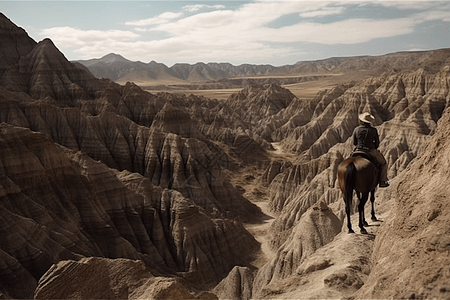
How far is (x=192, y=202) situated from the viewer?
29.2 m

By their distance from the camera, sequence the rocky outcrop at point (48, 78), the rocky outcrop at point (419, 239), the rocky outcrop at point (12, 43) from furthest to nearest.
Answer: the rocky outcrop at point (12, 43) → the rocky outcrop at point (48, 78) → the rocky outcrop at point (419, 239)

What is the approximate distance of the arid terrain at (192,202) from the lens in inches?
293

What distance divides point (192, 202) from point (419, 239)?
24.3 meters

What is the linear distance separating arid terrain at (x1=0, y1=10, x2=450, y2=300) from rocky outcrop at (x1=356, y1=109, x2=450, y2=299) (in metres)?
0.03

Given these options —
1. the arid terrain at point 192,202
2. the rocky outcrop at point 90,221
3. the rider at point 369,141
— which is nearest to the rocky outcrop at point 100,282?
the arid terrain at point 192,202

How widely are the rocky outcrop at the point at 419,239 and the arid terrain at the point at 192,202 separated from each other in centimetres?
3

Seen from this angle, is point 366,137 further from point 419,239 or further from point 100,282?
point 100,282

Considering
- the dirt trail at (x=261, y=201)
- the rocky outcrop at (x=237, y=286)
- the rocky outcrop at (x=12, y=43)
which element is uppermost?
the rocky outcrop at (x=12, y=43)

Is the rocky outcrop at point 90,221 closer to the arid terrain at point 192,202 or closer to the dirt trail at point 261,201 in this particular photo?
the arid terrain at point 192,202

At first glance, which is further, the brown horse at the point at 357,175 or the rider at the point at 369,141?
the rider at the point at 369,141

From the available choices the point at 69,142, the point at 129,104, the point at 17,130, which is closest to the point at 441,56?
the point at 129,104

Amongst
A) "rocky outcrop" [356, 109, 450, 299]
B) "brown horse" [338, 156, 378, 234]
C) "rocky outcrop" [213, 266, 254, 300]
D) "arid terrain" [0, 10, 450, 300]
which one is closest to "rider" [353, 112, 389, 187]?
"brown horse" [338, 156, 378, 234]

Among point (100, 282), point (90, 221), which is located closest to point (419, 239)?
point (100, 282)

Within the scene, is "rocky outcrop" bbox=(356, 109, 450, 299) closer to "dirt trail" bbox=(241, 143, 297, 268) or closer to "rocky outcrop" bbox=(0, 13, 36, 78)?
"dirt trail" bbox=(241, 143, 297, 268)
